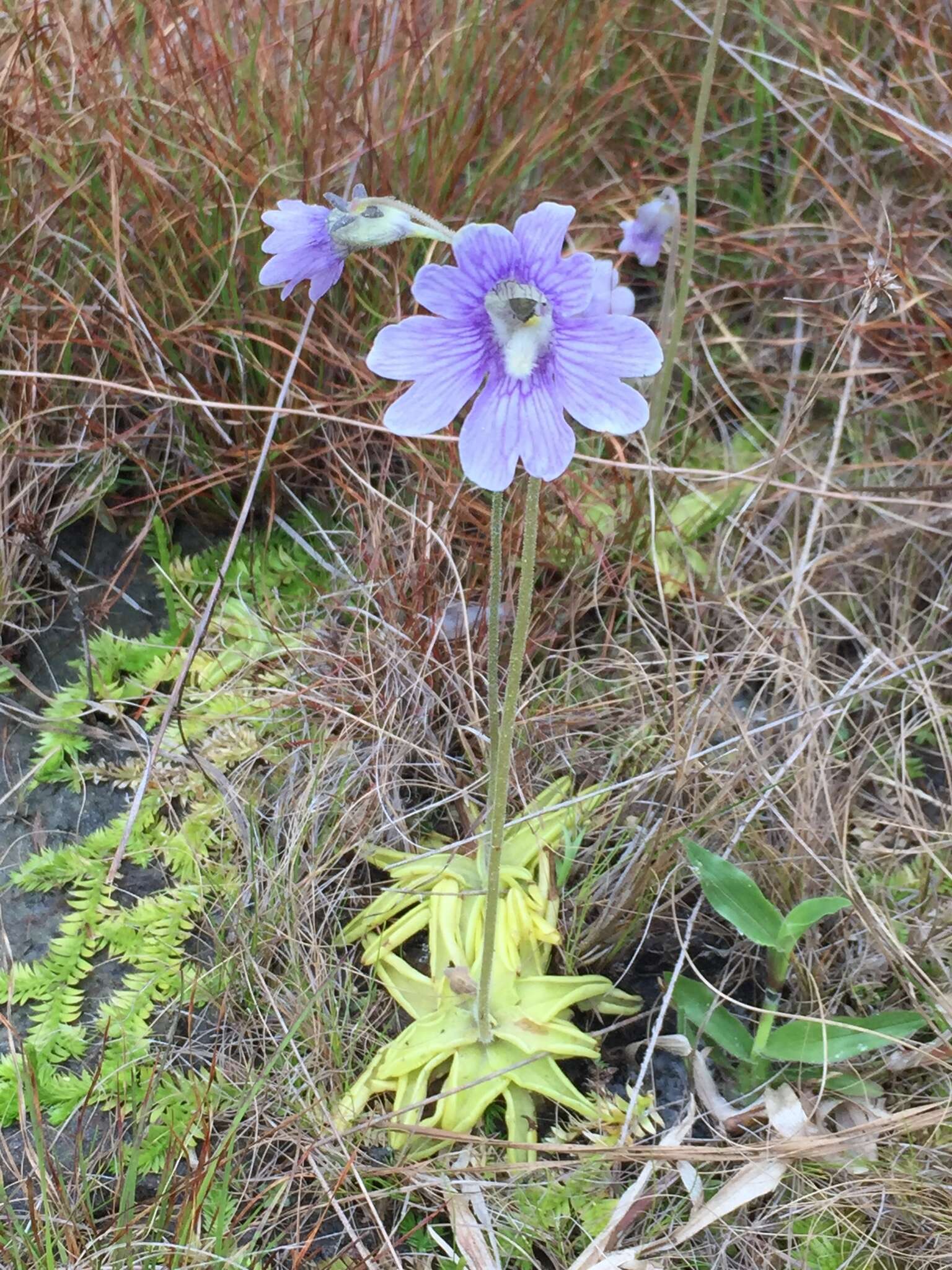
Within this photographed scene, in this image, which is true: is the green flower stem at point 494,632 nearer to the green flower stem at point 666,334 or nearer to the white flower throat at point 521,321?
the white flower throat at point 521,321

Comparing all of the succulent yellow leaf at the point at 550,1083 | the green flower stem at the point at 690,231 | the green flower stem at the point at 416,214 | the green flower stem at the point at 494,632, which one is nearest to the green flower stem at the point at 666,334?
the green flower stem at the point at 690,231

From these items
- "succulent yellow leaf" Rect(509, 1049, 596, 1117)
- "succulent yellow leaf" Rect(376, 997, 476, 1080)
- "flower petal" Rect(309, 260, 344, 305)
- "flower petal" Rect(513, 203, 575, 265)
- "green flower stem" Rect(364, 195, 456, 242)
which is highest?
"flower petal" Rect(513, 203, 575, 265)

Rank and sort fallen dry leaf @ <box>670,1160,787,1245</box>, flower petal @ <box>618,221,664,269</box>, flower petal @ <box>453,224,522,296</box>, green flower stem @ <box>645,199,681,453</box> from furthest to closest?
flower petal @ <box>618,221,664,269</box> → green flower stem @ <box>645,199,681,453</box> → fallen dry leaf @ <box>670,1160,787,1245</box> → flower petal @ <box>453,224,522,296</box>

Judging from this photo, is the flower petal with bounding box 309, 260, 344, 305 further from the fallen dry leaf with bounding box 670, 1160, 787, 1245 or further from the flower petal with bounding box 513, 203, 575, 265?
the fallen dry leaf with bounding box 670, 1160, 787, 1245

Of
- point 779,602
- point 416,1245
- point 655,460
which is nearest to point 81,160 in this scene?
point 655,460

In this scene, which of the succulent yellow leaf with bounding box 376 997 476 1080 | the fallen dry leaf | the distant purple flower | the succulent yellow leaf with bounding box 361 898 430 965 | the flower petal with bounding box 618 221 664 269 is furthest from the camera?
the flower petal with bounding box 618 221 664 269

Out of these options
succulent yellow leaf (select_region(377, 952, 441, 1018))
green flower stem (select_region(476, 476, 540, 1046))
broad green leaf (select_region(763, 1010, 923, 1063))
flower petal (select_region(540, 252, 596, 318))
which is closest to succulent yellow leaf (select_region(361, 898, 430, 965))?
succulent yellow leaf (select_region(377, 952, 441, 1018))

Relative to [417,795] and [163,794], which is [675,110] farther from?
[163,794]
